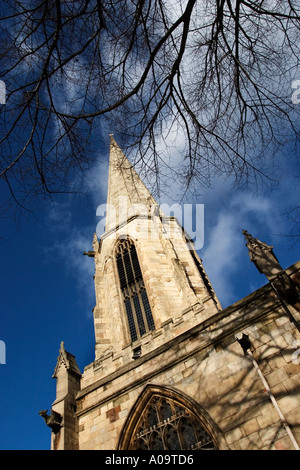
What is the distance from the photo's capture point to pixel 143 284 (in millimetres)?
13555

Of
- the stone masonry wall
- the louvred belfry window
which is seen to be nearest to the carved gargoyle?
the stone masonry wall

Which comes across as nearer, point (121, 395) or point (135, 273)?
point (121, 395)

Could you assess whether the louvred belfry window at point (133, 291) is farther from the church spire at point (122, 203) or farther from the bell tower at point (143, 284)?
the church spire at point (122, 203)

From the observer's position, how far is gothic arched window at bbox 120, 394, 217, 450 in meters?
6.39

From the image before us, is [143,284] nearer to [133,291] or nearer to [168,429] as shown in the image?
[133,291]

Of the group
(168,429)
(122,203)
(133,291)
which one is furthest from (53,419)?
(122,203)

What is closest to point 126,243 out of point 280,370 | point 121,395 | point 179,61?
point 121,395

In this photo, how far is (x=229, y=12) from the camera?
4.30 meters

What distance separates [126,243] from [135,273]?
7.52 ft

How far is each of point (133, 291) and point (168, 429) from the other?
7.02 m

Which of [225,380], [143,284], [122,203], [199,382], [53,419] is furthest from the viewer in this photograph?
[122,203]
